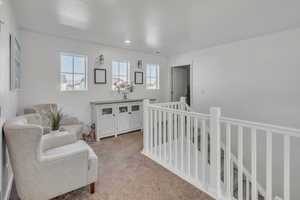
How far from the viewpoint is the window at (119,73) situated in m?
4.39

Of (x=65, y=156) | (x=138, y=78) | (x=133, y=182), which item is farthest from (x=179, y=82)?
(x=65, y=156)

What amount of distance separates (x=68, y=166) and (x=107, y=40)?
302 centimetres

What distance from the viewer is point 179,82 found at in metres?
5.96

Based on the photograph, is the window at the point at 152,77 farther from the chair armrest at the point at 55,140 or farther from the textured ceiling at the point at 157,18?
the chair armrest at the point at 55,140

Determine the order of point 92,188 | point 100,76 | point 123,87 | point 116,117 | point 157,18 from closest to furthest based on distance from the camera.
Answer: point 92,188 < point 157,18 < point 116,117 < point 100,76 < point 123,87

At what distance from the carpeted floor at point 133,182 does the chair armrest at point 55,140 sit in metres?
0.61

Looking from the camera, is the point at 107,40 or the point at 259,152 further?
the point at 107,40

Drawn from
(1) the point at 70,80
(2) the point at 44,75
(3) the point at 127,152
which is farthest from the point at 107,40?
(3) the point at 127,152

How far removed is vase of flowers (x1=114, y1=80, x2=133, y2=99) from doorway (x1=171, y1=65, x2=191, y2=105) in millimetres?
1829

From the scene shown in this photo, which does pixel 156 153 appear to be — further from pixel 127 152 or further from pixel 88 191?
pixel 88 191

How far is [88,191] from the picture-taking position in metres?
1.87

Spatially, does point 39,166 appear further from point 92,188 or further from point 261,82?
point 261,82

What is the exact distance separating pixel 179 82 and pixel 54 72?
4.13 meters

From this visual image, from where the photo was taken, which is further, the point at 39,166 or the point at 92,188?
the point at 92,188
